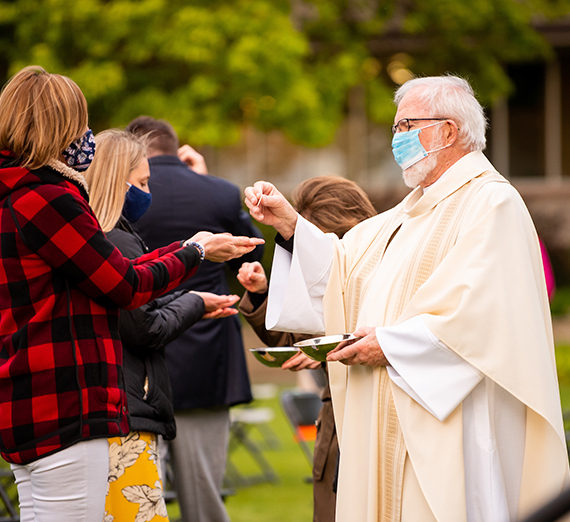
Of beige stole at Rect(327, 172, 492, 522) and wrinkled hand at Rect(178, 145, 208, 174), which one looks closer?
beige stole at Rect(327, 172, 492, 522)

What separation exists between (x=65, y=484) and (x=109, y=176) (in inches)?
50.1

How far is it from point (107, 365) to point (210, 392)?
5.30ft

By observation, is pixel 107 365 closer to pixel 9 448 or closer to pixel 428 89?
pixel 9 448

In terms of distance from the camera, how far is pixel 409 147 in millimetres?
3070

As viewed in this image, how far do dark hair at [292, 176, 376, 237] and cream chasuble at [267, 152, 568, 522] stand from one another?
0.59m

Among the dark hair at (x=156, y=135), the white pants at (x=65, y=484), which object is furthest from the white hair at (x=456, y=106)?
the white pants at (x=65, y=484)

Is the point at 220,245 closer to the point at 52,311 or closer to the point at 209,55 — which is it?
the point at 52,311

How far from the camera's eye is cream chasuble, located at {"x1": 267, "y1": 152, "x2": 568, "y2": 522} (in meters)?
2.70

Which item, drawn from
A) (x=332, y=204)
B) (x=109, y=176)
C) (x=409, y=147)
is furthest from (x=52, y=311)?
(x=332, y=204)

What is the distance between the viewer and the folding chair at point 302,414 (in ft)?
19.2

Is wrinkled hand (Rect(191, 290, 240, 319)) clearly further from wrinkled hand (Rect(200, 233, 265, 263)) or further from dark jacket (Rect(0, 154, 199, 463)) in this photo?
dark jacket (Rect(0, 154, 199, 463))

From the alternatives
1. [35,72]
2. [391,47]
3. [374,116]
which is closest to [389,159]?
[391,47]

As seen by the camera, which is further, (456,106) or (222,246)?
(456,106)

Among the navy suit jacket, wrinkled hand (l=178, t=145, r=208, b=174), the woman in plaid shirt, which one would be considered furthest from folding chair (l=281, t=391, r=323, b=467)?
the woman in plaid shirt
